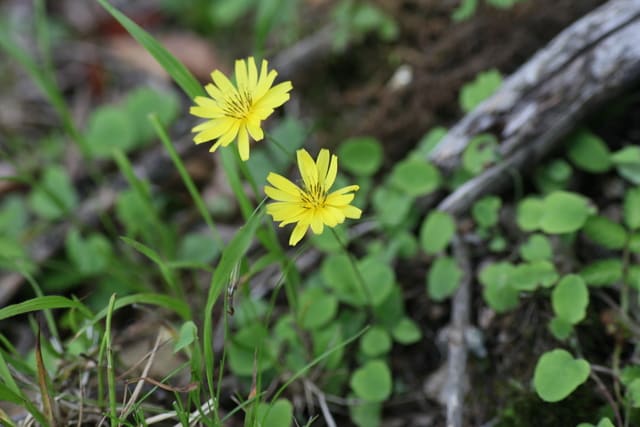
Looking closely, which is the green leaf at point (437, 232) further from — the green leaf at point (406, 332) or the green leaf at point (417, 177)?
the green leaf at point (406, 332)

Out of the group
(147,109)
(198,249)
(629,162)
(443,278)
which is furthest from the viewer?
(147,109)

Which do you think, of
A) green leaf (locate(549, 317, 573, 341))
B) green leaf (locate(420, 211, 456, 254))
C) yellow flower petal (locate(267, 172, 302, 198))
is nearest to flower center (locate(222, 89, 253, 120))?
yellow flower petal (locate(267, 172, 302, 198))

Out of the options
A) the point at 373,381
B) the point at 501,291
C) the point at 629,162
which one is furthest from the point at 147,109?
the point at 629,162

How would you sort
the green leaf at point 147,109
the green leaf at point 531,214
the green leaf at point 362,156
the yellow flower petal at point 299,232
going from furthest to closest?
the green leaf at point 147,109 < the green leaf at point 362,156 < the green leaf at point 531,214 < the yellow flower petal at point 299,232

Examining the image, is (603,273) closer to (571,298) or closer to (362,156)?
(571,298)

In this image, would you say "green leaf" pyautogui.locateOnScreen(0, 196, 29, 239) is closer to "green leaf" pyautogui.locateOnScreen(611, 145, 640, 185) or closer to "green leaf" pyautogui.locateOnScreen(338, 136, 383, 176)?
"green leaf" pyautogui.locateOnScreen(338, 136, 383, 176)

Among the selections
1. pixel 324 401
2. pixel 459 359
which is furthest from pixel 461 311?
pixel 324 401

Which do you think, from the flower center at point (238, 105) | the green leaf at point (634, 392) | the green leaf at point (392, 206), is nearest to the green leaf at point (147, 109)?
the green leaf at point (392, 206)
